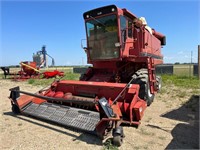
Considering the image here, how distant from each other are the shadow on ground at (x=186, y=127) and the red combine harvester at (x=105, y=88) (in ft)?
2.88

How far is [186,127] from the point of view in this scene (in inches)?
184

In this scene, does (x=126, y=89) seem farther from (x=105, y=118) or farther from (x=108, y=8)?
(x=108, y=8)

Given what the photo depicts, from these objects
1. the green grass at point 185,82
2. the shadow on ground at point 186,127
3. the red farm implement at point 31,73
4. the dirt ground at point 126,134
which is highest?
the red farm implement at point 31,73

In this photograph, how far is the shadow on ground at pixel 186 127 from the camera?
12.3 ft

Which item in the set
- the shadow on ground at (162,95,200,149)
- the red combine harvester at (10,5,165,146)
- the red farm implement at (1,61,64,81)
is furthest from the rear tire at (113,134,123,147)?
the red farm implement at (1,61,64,81)

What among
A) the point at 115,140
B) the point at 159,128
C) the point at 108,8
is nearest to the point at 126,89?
the point at 159,128

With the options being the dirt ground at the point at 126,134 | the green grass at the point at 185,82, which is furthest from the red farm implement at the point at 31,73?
the dirt ground at the point at 126,134

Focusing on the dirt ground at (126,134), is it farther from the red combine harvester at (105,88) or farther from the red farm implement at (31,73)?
the red farm implement at (31,73)

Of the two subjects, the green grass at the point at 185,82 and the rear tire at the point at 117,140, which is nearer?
the rear tire at the point at 117,140

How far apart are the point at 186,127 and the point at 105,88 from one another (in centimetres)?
217

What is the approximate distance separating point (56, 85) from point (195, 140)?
411cm

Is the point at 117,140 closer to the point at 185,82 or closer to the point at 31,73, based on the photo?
the point at 185,82

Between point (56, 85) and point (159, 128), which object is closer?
point (159, 128)

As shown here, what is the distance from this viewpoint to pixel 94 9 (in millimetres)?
6820
